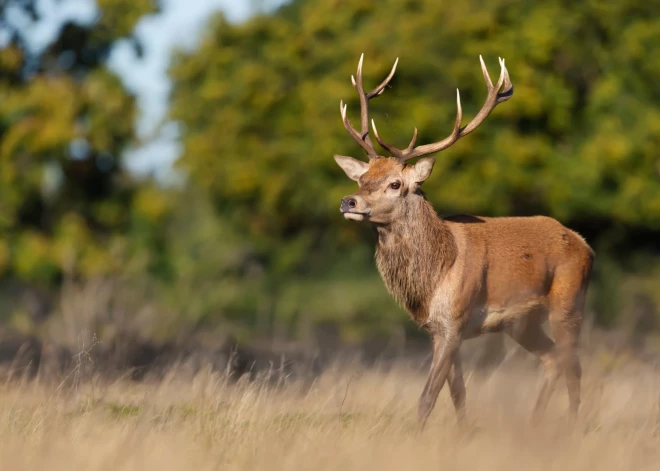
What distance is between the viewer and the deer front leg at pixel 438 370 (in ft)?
23.9

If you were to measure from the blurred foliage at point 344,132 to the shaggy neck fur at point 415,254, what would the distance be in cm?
1028

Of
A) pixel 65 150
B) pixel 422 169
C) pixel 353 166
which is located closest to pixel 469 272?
pixel 422 169

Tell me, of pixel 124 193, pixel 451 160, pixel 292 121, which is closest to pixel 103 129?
pixel 124 193

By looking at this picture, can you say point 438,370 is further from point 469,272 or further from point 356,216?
point 356,216

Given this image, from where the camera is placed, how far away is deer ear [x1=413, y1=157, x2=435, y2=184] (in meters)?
8.05

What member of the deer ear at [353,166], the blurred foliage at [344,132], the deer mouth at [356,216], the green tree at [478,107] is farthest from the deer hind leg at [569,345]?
the blurred foliage at [344,132]

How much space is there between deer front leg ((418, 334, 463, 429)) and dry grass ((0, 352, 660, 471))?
0.13 metres

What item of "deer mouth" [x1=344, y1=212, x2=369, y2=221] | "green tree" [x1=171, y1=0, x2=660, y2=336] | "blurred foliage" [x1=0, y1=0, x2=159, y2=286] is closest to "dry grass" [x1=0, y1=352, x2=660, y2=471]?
"deer mouth" [x1=344, y1=212, x2=369, y2=221]

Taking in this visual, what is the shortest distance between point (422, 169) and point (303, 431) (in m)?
2.53

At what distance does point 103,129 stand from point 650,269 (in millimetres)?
10321

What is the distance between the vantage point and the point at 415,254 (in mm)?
8039

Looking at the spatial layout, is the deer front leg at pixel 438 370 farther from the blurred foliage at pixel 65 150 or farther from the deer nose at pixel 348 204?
the blurred foliage at pixel 65 150

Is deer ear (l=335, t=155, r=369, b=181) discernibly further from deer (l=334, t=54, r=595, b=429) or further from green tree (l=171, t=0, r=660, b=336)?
green tree (l=171, t=0, r=660, b=336)

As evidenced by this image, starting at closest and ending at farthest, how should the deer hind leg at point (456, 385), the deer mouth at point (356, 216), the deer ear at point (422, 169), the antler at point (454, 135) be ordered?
1. the deer hind leg at point (456, 385)
2. the deer mouth at point (356, 216)
3. the deer ear at point (422, 169)
4. the antler at point (454, 135)
